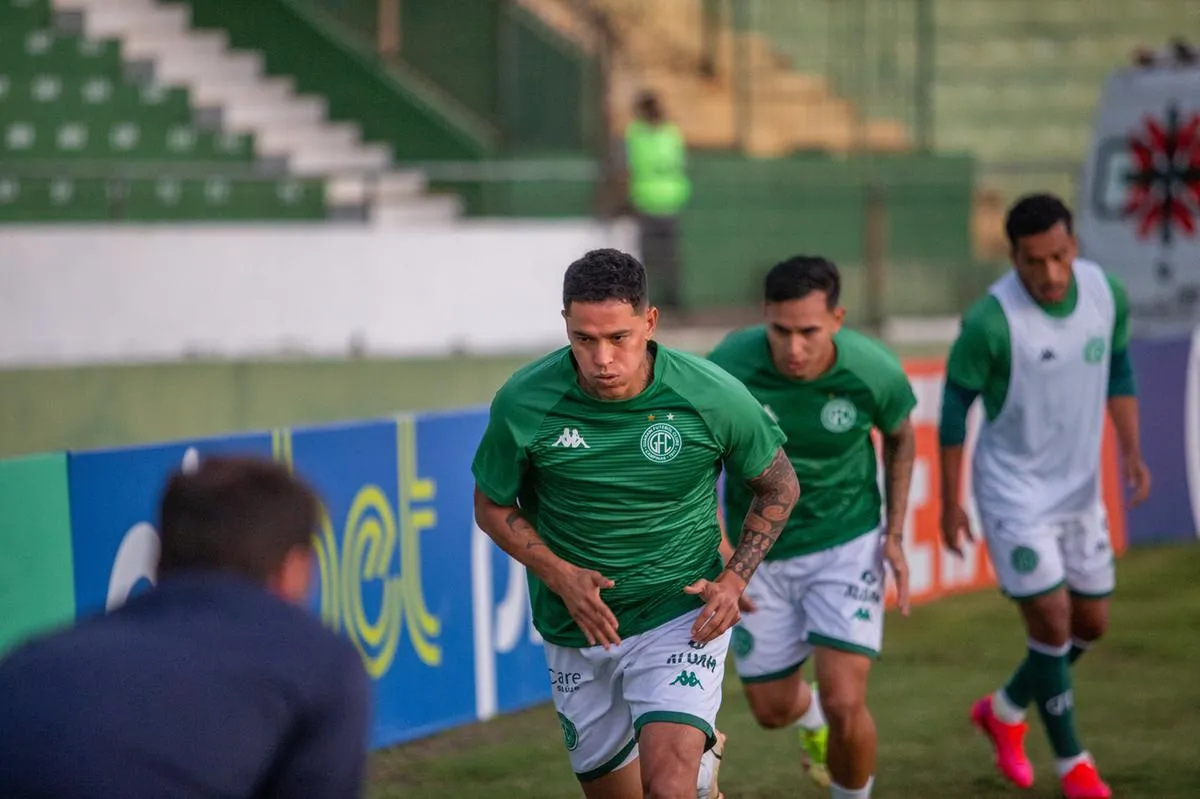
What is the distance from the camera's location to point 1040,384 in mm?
7746

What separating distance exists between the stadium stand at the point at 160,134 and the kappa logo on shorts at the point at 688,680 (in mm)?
10322

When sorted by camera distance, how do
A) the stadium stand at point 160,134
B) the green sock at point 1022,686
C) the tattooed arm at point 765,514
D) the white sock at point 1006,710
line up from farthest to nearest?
the stadium stand at point 160,134 → the white sock at point 1006,710 → the green sock at point 1022,686 → the tattooed arm at point 765,514

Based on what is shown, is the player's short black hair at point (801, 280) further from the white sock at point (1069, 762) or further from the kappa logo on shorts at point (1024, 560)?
the white sock at point (1069, 762)

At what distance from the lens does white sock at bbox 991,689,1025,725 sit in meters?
8.09

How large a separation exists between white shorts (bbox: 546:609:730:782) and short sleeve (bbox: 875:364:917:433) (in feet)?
5.44

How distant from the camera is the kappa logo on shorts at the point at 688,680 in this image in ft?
18.3

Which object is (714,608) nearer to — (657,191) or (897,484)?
(897,484)

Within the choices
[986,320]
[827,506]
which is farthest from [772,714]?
[986,320]

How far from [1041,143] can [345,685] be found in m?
25.3

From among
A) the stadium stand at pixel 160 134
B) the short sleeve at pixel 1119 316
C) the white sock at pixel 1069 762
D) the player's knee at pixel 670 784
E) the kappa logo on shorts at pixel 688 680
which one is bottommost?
the white sock at pixel 1069 762

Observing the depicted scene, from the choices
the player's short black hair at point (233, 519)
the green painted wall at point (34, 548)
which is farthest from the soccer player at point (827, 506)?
the player's short black hair at point (233, 519)

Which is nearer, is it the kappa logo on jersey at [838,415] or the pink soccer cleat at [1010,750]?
the kappa logo on jersey at [838,415]

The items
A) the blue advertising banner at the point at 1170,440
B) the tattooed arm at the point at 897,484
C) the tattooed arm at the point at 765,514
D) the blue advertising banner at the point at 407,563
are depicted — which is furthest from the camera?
the blue advertising banner at the point at 1170,440

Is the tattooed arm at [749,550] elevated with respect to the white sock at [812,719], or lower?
elevated
